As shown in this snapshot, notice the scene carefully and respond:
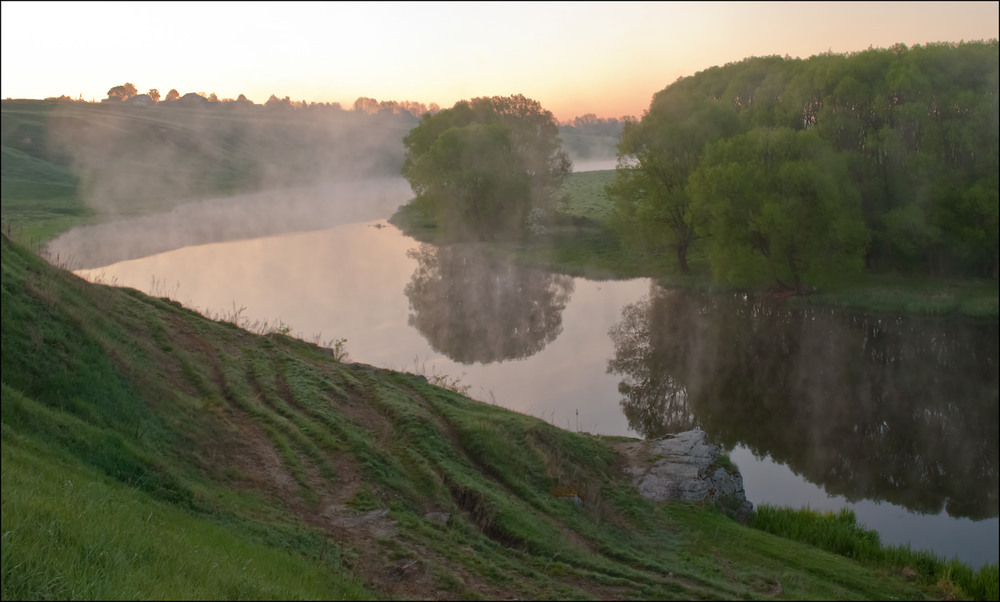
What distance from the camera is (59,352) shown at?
12.4 m

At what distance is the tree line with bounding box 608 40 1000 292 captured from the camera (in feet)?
113

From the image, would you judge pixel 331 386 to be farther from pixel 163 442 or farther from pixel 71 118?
pixel 71 118

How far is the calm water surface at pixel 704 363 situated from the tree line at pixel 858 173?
3.38 meters

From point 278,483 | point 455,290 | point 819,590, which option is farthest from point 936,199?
point 278,483

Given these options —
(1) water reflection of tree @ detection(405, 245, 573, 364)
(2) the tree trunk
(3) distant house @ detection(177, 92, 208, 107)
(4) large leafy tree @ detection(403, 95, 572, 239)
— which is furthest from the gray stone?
(3) distant house @ detection(177, 92, 208, 107)

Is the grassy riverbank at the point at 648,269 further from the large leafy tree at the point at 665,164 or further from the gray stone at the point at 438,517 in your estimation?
the gray stone at the point at 438,517

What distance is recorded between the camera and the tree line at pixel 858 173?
3444 centimetres

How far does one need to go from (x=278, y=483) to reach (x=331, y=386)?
18.4ft

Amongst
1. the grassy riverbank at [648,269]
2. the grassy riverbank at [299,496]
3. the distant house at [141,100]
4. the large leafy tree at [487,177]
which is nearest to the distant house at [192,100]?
the distant house at [141,100]

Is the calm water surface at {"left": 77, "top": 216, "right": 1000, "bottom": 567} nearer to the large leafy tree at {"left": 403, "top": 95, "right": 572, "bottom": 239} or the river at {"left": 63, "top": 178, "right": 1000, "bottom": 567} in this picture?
the river at {"left": 63, "top": 178, "right": 1000, "bottom": 567}

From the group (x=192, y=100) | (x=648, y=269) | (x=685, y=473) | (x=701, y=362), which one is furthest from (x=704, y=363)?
(x=192, y=100)

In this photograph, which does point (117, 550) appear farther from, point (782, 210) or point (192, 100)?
point (192, 100)

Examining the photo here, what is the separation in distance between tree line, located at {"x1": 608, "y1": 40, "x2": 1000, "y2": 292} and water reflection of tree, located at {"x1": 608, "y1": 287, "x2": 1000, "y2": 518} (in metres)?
3.45

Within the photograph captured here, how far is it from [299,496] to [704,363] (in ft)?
66.6
